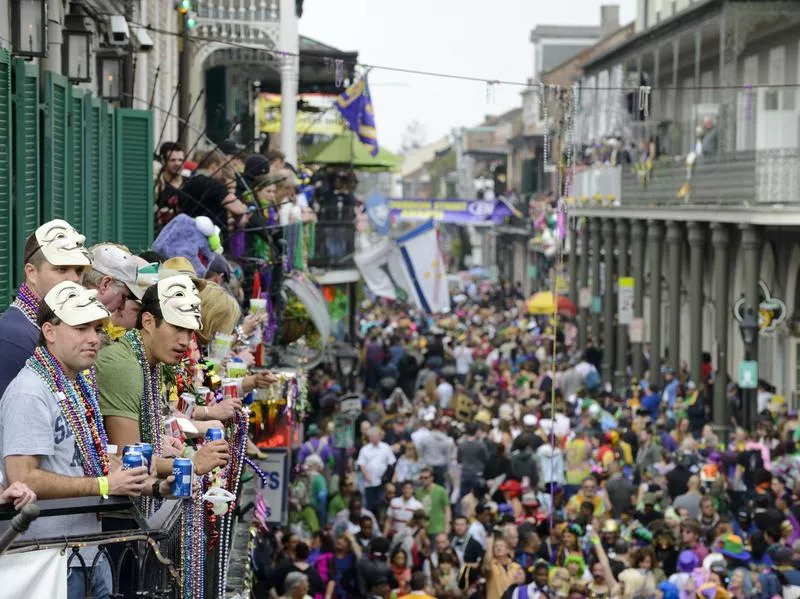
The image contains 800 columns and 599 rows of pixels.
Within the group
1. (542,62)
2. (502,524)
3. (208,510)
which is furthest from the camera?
(542,62)

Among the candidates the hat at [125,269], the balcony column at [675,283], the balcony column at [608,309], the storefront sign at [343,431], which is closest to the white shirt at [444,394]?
the storefront sign at [343,431]

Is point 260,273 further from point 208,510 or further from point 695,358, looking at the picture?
point 695,358

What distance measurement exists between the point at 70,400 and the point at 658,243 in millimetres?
29811

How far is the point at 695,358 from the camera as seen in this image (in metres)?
30.2

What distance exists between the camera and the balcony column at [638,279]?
36312mm

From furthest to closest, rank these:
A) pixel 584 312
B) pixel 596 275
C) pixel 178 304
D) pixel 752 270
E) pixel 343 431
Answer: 1. pixel 584 312
2. pixel 596 275
3. pixel 752 270
4. pixel 343 431
5. pixel 178 304

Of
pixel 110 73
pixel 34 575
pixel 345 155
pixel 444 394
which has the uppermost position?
pixel 110 73

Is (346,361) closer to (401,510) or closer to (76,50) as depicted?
(401,510)

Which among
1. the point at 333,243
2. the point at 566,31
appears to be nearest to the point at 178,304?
the point at 333,243

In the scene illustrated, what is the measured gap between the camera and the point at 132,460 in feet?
18.2

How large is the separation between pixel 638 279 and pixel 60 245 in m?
31.0

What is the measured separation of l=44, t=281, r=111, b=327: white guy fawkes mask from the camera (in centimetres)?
552

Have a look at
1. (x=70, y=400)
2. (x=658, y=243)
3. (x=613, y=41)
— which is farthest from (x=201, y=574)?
(x=613, y=41)

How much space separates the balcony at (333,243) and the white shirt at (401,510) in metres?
10.5
